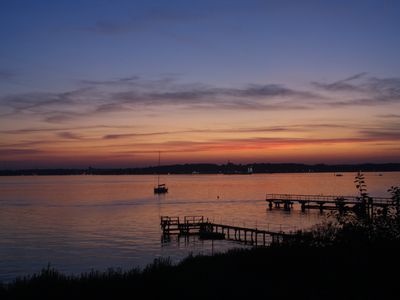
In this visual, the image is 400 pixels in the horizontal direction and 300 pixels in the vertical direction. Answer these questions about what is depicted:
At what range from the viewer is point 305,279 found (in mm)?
18484

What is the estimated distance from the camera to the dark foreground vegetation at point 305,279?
16.7 m

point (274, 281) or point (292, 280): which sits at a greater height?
point (292, 280)

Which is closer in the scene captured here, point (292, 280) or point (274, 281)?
point (292, 280)

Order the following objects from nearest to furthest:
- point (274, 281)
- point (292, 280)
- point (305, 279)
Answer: point (305, 279), point (292, 280), point (274, 281)

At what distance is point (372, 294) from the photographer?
15.4m

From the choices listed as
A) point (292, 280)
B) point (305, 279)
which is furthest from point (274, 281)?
point (305, 279)

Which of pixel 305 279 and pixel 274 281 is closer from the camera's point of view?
pixel 305 279

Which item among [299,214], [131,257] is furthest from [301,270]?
[299,214]

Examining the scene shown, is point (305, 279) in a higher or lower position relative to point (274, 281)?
higher

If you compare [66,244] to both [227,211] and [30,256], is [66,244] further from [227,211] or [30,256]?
[227,211]

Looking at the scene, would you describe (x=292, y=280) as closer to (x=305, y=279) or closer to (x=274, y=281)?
(x=305, y=279)

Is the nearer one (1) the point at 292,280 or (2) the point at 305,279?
(2) the point at 305,279

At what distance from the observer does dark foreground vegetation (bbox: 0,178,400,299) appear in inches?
658

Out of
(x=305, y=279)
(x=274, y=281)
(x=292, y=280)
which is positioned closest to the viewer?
(x=305, y=279)
